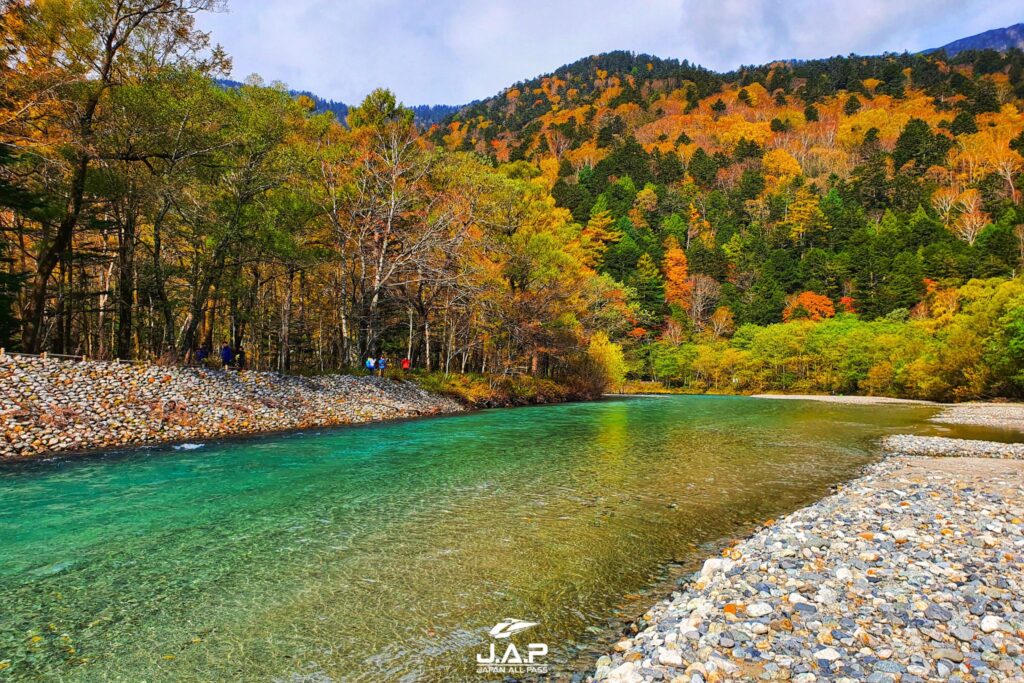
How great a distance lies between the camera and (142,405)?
1509 cm

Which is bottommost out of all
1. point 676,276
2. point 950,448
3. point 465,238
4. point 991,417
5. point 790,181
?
point 991,417

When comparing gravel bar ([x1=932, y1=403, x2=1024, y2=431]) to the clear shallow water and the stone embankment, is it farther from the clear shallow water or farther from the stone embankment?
the stone embankment

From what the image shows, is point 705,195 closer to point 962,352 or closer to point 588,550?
point 962,352

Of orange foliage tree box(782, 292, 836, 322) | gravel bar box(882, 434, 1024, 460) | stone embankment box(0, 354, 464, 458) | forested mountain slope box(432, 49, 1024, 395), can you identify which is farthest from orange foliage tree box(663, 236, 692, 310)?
stone embankment box(0, 354, 464, 458)

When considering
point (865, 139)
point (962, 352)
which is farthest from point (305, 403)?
point (865, 139)

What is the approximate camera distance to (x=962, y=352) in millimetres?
35281

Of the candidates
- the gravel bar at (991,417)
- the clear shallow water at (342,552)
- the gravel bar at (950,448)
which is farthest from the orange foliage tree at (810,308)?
the clear shallow water at (342,552)

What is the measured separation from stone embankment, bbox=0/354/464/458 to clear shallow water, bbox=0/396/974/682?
205 cm

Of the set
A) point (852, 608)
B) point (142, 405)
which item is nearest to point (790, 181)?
point (142, 405)

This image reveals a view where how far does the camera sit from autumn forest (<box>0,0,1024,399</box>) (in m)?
17.8

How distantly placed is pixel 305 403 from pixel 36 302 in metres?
9.84

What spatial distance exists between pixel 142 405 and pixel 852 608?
18.2 metres

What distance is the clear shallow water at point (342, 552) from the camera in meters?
4.38

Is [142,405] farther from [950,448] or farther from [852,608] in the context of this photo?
[950,448]
